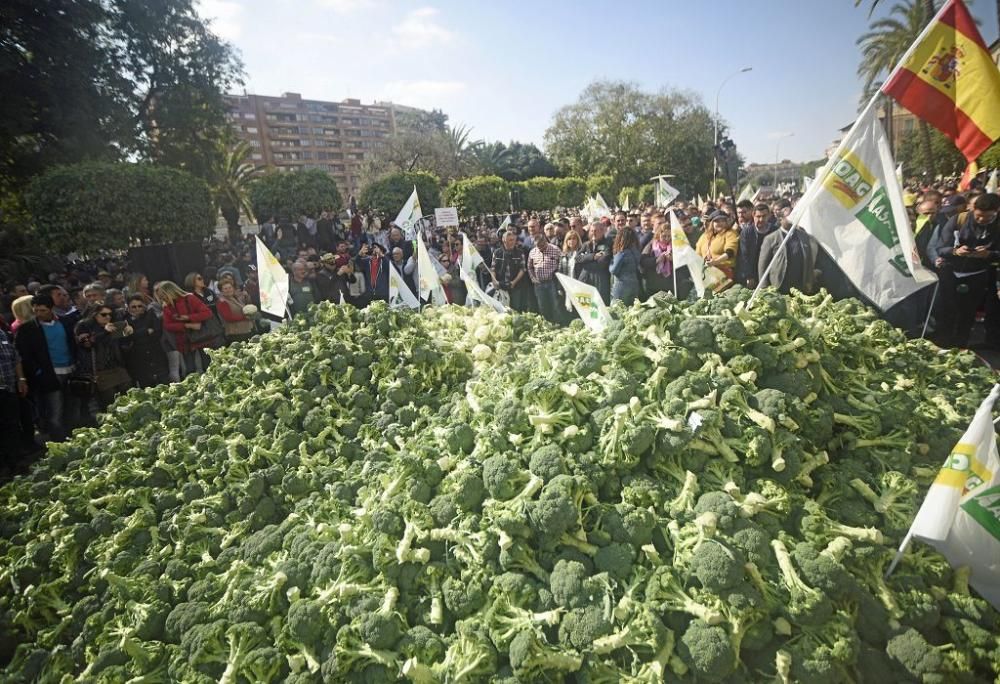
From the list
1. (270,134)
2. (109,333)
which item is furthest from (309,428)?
(270,134)

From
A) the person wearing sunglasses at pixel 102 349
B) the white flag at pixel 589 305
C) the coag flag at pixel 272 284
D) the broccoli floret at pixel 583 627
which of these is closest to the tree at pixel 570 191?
the coag flag at pixel 272 284

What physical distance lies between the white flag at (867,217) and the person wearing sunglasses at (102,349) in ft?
27.7

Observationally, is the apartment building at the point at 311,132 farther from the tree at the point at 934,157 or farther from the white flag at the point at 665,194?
the white flag at the point at 665,194

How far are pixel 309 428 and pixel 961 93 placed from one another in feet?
17.0

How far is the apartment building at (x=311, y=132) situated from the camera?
105188 millimetres

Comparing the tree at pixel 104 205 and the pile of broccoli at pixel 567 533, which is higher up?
the tree at pixel 104 205

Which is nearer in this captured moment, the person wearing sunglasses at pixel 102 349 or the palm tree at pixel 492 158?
the person wearing sunglasses at pixel 102 349

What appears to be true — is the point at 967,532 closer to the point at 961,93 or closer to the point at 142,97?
the point at 961,93

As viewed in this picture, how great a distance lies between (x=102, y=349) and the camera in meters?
7.30

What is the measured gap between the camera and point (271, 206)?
27469 millimetres

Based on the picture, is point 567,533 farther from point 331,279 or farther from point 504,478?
point 331,279

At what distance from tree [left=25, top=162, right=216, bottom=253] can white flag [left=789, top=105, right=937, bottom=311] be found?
16.9m

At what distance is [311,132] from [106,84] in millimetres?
104045

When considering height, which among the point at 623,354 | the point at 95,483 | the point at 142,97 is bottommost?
the point at 95,483
